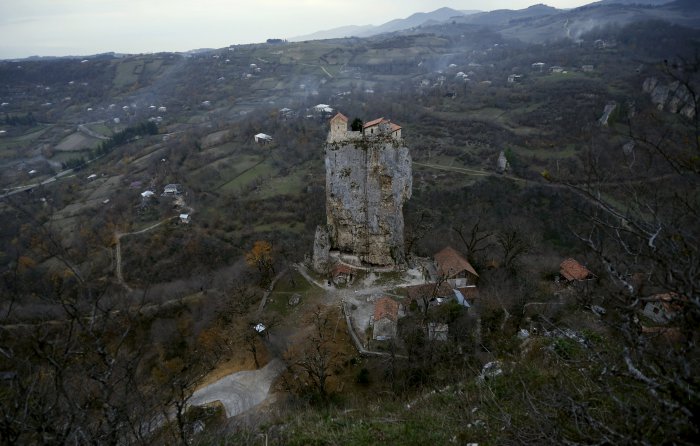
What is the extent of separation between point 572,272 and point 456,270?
23.9 ft

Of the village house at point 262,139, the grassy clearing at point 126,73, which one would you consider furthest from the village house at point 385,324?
the grassy clearing at point 126,73

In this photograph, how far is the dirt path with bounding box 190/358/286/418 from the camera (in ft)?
59.9

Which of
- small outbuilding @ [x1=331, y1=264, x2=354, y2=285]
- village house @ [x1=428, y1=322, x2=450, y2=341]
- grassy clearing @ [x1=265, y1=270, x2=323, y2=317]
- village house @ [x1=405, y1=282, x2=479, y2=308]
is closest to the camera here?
village house @ [x1=428, y1=322, x2=450, y2=341]

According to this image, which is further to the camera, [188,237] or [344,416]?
[188,237]

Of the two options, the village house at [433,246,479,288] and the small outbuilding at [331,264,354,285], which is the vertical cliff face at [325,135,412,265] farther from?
the village house at [433,246,479,288]

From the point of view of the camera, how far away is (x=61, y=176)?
6744 centimetres

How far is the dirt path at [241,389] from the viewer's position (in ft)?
59.9

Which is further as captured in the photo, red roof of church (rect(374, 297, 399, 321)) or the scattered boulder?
the scattered boulder

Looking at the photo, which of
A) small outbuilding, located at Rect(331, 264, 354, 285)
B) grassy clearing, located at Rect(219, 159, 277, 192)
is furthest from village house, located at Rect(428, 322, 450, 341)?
grassy clearing, located at Rect(219, 159, 277, 192)

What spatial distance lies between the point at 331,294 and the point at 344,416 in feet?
47.3

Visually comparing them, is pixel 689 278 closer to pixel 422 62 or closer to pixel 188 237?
pixel 188 237

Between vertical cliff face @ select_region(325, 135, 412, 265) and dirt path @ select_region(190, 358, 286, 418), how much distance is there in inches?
410

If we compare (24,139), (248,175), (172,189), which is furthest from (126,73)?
(248,175)

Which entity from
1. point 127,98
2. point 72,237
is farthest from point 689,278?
point 127,98
